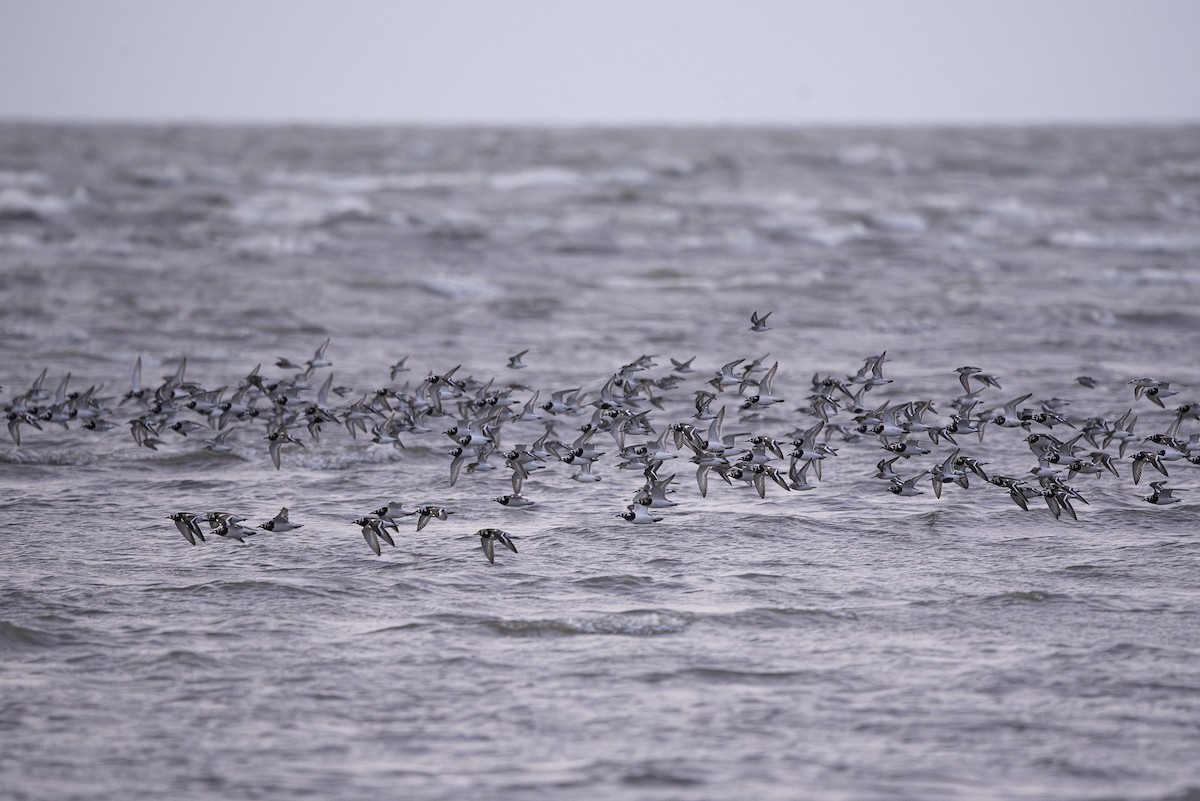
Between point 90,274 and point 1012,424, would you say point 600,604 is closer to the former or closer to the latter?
point 1012,424

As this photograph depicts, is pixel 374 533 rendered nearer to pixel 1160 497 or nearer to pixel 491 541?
pixel 491 541

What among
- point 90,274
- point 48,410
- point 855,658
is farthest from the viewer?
point 90,274

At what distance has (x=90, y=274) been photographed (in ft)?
93.1

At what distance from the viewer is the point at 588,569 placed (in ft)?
36.6

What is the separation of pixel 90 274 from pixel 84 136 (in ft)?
218

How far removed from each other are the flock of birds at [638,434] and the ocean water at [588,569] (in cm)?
16

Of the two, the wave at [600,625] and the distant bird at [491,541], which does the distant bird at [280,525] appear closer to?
the distant bird at [491,541]

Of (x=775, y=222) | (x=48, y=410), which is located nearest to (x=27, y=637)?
(x=48, y=410)

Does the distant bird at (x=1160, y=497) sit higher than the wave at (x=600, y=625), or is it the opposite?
the distant bird at (x=1160, y=497)

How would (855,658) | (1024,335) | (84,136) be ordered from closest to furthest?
(855,658) < (1024,335) < (84,136)

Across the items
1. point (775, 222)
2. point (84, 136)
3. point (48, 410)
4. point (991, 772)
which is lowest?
point (991, 772)

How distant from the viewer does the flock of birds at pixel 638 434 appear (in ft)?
41.7

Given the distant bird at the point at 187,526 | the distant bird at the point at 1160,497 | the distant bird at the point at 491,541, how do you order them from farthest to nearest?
the distant bird at the point at 1160,497
the distant bird at the point at 187,526
the distant bird at the point at 491,541

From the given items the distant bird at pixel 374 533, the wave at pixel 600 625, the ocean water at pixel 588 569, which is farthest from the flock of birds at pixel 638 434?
the wave at pixel 600 625
